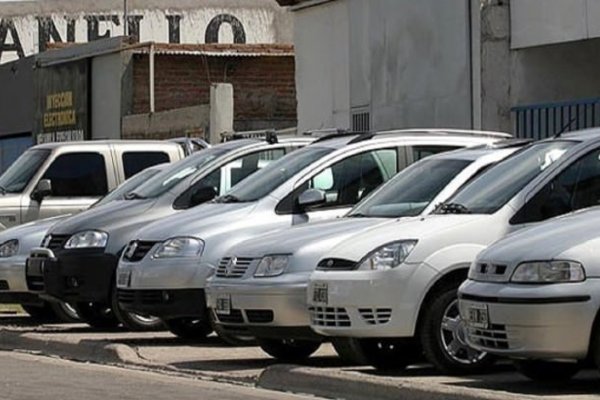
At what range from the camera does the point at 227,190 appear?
55.3ft

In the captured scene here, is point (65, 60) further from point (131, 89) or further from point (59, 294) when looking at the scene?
point (59, 294)

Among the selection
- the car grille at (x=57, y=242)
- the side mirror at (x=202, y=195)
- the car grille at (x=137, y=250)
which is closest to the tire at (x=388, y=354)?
the car grille at (x=137, y=250)

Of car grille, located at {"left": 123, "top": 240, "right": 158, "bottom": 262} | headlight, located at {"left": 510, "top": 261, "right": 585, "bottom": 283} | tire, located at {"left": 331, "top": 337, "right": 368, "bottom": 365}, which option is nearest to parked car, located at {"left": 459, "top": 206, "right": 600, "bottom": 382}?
headlight, located at {"left": 510, "top": 261, "right": 585, "bottom": 283}

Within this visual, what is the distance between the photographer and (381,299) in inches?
485

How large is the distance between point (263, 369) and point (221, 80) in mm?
25040

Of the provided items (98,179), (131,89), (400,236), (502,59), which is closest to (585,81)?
(502,59)

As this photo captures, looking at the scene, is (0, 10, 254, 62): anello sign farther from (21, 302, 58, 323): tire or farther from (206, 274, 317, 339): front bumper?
(206, 274, 317, 339): front bumper

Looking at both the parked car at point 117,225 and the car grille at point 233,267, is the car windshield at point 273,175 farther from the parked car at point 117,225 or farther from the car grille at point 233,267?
the car grille at point 233,267

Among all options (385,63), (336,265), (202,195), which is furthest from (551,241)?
(385,63)

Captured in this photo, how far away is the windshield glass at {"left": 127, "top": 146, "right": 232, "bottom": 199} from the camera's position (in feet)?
58.0

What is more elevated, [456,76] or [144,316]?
[456,76]

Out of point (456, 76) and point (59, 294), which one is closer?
point (59, 294)

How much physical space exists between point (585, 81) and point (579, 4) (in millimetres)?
2071

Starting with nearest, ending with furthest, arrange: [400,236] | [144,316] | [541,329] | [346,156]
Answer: [541,329]
[400,236]
[346,156]
[144,316]
